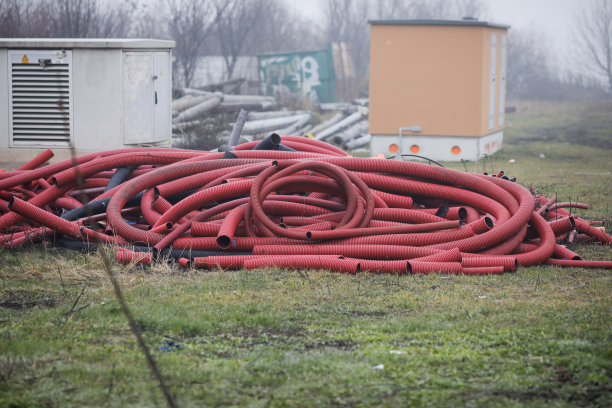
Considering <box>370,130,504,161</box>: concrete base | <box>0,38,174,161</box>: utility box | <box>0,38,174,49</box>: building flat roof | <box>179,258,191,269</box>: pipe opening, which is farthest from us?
<box>370,130,504,161</box>: concrete base

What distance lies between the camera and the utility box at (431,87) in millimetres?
14828

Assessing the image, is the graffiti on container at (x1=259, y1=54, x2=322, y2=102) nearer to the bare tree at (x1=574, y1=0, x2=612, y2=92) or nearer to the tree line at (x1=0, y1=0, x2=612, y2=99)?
the tree line at (x1=0, y1=0, x2=612, y2=99)

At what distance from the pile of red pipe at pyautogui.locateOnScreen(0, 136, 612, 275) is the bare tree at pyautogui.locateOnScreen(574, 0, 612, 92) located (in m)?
38.7

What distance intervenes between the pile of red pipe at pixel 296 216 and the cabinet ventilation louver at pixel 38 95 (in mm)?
3424

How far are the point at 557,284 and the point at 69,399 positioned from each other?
3.76 m

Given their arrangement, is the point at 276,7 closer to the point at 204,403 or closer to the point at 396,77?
the point at 396,77

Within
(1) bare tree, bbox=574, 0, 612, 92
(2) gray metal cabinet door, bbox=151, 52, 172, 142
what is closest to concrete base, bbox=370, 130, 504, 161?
(2) gray metal cabinet door, bbox=151, 52, 172, 142

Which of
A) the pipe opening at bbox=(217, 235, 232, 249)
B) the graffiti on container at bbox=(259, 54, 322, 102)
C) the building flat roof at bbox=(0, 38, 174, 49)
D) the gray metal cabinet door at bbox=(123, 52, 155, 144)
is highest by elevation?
the graffiti on container at bbox=(259, 54, 322, 102)

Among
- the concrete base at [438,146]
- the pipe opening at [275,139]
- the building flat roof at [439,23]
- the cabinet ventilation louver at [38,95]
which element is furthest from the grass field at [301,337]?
the building flat roof at [439,23]

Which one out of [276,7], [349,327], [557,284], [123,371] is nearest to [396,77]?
[557,284]

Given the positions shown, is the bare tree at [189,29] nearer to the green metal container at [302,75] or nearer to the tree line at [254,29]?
the tree line at [254,29]

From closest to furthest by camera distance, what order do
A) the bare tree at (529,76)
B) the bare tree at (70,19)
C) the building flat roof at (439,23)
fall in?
the building flat roof at (439,23), the bare tree at (70,19), the bare tree at (529,76)

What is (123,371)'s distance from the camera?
368cm

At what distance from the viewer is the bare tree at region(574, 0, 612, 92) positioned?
140 ft
